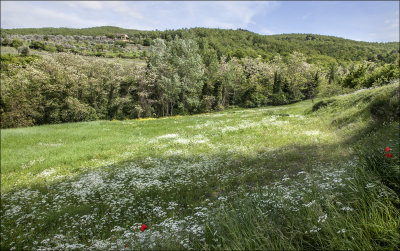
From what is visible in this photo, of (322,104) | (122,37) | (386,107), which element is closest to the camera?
(386,107)

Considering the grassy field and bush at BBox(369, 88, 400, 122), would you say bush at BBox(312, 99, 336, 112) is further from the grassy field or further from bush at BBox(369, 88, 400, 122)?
bush at BBox(369, 88, 400, 122)

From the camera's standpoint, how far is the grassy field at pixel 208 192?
2.86 m

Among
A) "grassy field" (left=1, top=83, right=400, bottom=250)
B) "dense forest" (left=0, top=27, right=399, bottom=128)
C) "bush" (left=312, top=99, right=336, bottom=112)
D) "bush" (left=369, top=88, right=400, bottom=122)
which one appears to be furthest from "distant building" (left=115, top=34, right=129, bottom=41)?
"bush" (left=369, top=88, right=400, bottom=122)

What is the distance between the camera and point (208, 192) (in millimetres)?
6605

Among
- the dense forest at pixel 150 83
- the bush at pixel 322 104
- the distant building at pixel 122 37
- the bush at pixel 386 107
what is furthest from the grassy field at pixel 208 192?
the distant building at pixel 122 37

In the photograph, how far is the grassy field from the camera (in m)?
2.86

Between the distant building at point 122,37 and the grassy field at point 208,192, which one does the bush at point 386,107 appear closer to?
the grassy field at point 208,192

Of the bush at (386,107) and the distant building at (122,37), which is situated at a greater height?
the distant building at (122,37)

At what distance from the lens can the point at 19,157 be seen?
13.0 meters

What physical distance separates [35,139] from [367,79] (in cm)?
5837

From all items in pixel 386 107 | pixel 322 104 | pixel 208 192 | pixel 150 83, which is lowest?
pixel 208 192

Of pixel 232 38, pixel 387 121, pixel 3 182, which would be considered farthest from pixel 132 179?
pixel 232 38

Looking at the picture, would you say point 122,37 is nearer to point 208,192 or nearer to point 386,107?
point 386,107

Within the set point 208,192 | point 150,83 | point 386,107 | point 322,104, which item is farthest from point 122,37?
point 208,192
